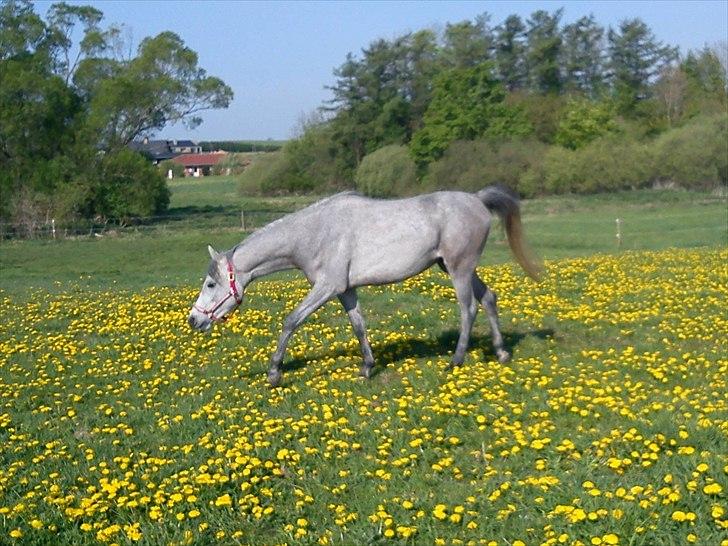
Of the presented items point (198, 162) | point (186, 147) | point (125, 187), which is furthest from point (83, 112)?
point (186, 147)

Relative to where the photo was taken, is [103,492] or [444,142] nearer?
[103,492]

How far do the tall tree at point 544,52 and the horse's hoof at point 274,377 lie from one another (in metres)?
88.7

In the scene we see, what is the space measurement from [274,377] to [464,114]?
64.0 m

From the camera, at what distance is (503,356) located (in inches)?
424

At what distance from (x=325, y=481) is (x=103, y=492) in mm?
1668

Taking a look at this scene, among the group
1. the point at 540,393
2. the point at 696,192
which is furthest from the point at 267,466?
the point at 696,192

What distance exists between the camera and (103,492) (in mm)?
7234

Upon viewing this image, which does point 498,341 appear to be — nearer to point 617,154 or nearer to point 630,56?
point 617,154

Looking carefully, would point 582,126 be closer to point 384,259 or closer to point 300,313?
point 384,259

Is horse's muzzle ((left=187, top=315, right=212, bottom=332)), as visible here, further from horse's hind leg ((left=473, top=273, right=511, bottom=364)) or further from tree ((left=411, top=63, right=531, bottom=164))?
tree ((left=411, top=63, right=531, bottom=164))

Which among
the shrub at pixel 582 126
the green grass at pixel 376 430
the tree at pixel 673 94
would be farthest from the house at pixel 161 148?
the green grass at pixel 376 430

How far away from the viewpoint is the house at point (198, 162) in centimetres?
13562

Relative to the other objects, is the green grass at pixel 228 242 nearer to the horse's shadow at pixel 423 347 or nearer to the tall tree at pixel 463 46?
the horse's shadow at pixel 423 347

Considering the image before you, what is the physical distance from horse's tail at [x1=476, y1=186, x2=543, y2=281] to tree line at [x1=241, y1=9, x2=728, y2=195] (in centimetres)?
5382
